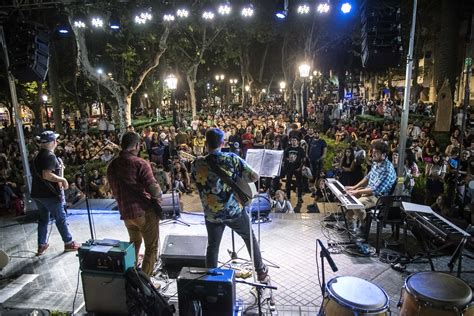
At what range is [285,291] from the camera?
4570 millimetres

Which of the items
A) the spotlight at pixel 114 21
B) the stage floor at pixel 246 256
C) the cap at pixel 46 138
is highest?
the spotlight at pixel 114 21

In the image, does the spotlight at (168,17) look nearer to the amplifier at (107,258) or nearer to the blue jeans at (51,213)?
the blue jeans at (51,213)

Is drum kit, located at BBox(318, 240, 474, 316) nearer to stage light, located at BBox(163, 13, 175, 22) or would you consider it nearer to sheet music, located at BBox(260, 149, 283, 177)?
sheet music, located at BBox(260, 149, 283, 177)

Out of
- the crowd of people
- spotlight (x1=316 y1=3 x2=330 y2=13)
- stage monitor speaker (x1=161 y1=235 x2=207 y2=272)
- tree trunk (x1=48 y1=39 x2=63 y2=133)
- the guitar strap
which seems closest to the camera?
the guitar strap

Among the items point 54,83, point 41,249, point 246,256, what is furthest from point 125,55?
point 246,256

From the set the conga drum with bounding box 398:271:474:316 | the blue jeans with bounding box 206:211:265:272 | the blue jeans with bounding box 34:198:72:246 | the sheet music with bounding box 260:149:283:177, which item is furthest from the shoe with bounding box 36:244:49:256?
the conga drum with bounding box 398:271:474:316

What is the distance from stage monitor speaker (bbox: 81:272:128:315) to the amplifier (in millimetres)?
66

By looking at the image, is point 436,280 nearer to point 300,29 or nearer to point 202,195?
point 202,195

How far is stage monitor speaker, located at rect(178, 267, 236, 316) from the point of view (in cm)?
354

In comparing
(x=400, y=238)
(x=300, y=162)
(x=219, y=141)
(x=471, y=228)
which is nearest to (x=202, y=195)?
(x=219, y=141)

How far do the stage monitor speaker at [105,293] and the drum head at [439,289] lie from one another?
2890 millimetres

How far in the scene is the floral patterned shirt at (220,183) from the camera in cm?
403

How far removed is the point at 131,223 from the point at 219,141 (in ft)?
5.08

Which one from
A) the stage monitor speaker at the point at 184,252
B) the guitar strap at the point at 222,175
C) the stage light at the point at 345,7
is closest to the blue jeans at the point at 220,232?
the guitar strap at the point at 222,175
